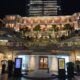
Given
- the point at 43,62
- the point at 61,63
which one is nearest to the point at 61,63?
the point at 61,63

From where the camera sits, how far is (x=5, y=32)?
2274 inches

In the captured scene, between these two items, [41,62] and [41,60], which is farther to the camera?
[41,60]

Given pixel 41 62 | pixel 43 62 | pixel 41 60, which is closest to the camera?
pixel 41 62

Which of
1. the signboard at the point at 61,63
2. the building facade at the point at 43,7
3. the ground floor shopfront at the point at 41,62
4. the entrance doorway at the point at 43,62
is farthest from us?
the building facade at the point at 43,7

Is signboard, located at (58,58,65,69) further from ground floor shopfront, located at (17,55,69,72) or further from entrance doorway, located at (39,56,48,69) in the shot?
entrance doorway, located at (39,56,48,69)

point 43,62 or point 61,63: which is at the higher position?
point 43,62

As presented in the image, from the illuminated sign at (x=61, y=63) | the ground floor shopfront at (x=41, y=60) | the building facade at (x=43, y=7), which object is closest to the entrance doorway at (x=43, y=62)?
the ground floor shopfront at (x=41, y=60)

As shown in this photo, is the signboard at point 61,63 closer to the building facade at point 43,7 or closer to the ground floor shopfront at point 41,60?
the ground floor shopfront at point 41,60

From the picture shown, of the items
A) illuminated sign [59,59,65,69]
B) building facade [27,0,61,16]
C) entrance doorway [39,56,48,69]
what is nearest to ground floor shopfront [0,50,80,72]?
entrance doorway [39,56,48,69]

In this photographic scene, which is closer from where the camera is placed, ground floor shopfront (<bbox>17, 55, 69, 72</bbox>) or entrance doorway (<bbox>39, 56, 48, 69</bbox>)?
ground floor shopfront (<bbox>17, 55, 69, 72</bbox>)

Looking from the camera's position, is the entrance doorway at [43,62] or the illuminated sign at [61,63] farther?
the entrance doorway at [43,62]

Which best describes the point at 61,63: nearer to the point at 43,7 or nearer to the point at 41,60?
the point at 41,60

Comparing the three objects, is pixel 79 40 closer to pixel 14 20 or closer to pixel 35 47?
pixel 35 47

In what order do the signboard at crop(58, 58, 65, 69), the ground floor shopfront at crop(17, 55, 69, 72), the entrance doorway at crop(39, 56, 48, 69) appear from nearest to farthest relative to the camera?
the signboard at crop(58, 58, 65, 69), the ground floor shopfront at crop(17, 55, 69, 72), the entrance doorway at crop(39, 56, 48, 69)
